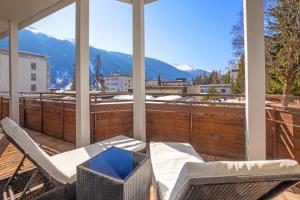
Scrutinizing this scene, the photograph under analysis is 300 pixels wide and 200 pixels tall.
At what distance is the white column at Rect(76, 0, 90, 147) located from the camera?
3.60 m

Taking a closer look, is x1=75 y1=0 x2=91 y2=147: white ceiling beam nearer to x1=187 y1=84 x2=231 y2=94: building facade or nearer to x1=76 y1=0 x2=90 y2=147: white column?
x1=76 y1=0 x2=90 y2=147: white column

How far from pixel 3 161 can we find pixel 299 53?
773 cm

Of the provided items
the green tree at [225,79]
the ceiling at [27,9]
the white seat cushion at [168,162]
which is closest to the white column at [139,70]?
the white seat cushion at [168,162]

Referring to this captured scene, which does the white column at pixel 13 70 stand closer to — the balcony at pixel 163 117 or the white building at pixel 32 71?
the balcony at pixel 163 117

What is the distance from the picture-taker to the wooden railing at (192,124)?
2.64 meters

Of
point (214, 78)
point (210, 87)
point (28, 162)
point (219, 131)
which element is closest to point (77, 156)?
point (28, 162)

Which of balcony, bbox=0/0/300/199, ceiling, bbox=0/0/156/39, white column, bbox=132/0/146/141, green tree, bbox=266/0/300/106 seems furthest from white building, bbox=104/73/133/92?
green tree, bbox=266/0/300/106

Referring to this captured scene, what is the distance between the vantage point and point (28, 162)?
3107 mm

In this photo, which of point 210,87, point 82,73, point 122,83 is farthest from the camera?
point 122,83

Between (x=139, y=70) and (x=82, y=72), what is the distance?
3.04 feet

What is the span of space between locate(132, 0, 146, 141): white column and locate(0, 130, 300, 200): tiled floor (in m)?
1.12

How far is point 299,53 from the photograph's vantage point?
6.65 meters

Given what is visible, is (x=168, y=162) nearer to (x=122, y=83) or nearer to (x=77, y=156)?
(x=77, y=156)

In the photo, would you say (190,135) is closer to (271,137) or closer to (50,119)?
(271,137)
